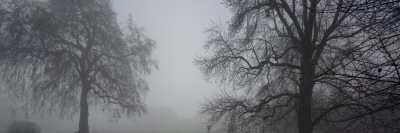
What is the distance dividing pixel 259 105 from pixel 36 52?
11.2 meters

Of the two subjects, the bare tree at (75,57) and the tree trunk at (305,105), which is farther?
the bare tree at (75,57)

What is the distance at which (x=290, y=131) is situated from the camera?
17172 millimetres

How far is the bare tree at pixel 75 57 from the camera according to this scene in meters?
14.4

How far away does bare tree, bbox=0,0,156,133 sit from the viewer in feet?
47.1

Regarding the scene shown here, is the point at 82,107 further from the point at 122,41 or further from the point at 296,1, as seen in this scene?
the point at 296,1

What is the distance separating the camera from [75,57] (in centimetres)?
1574

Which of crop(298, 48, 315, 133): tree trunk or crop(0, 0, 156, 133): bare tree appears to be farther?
crop(0, 0, 156, 133): bare tree

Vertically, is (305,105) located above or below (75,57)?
below

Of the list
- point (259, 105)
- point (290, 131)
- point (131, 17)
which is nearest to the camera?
point (259, 105)

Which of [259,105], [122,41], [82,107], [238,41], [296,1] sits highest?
[122,41]

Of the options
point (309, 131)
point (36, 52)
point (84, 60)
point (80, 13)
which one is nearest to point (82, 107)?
point (84, 60)

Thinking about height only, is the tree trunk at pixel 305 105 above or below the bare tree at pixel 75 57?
below

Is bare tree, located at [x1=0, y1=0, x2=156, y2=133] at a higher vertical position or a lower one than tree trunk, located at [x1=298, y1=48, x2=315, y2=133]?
higher

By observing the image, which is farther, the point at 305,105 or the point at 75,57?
the point at 75,57
